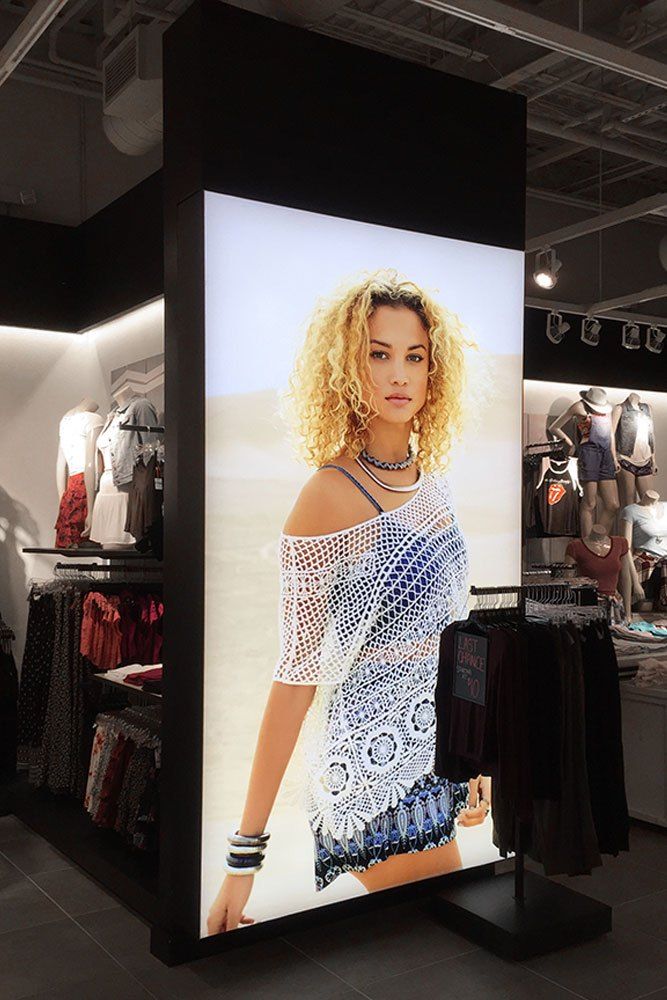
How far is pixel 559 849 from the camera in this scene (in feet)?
11.5

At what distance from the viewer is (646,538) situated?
28.7 ft

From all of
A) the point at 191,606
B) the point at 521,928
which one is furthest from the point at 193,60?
the point at 521,928

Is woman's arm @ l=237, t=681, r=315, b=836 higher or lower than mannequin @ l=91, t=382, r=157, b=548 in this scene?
lower

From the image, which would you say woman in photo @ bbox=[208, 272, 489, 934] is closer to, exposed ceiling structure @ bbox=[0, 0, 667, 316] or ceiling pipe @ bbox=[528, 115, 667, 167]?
exposed ceiling structure @ bbox=[0, 0, 667, 316]

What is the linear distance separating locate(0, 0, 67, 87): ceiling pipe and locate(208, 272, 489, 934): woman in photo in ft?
5.11

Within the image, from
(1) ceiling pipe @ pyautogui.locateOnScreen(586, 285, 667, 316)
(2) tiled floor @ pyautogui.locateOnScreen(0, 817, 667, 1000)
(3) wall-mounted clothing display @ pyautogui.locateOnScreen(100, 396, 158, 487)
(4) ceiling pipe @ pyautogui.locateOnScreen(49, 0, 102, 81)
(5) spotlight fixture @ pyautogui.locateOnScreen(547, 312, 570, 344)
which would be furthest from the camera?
(1) ceiling pipe @ pyautogui.locateOnScreen(586, 285, 667, 316)

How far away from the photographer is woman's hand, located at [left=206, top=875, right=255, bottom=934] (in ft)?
11.6

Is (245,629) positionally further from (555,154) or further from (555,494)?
(555,154)

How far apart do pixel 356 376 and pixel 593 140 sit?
446 centimetres

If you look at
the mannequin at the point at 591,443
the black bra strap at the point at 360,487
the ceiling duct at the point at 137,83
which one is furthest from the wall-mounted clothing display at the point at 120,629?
the mannequin at the point at 591,443

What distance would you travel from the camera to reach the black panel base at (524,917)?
11.9 ft

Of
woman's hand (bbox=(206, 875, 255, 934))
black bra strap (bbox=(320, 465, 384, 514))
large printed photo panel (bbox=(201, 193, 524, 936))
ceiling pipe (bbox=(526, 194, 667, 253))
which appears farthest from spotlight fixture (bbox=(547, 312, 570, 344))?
woman's hand (bbox=(206, 875, 255, 934))

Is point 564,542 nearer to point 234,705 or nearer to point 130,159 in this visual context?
point 130,159

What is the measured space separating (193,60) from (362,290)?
1026mm
